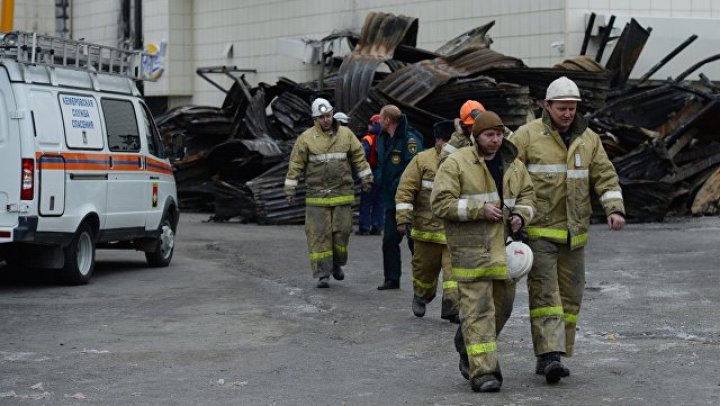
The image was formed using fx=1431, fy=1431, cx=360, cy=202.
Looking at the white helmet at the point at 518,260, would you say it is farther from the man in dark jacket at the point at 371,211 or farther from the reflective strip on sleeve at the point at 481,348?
the man in dark jacket at the point at 371,211

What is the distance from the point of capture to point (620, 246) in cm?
1866

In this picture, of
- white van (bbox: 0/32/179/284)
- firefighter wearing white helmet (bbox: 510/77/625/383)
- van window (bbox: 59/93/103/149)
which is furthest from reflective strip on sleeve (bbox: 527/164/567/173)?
van window (bbox: 59/93/103/149)

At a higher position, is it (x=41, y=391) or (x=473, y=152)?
(x=473, y=152)

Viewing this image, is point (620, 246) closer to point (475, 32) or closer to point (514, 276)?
point (475, 32)

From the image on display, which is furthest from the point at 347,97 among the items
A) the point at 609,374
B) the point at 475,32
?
the point at 609,374

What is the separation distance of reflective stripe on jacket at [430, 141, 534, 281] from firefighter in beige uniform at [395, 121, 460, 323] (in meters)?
2.81

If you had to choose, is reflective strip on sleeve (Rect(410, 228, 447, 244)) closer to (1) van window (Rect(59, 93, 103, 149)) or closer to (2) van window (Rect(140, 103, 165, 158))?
(1) van window (Rect(59, 93, 103, 149))

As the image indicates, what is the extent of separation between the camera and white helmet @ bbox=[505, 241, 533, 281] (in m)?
8.74

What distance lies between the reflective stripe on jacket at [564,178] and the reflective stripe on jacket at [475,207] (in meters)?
0.30

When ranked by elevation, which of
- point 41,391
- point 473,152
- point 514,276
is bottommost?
point 41,391

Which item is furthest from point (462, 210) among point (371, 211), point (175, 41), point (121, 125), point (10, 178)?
point (175, 41)

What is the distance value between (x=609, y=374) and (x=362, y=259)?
27.8 ft

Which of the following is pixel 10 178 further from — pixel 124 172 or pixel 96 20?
pixel 96 20

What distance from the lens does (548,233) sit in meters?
9.17
